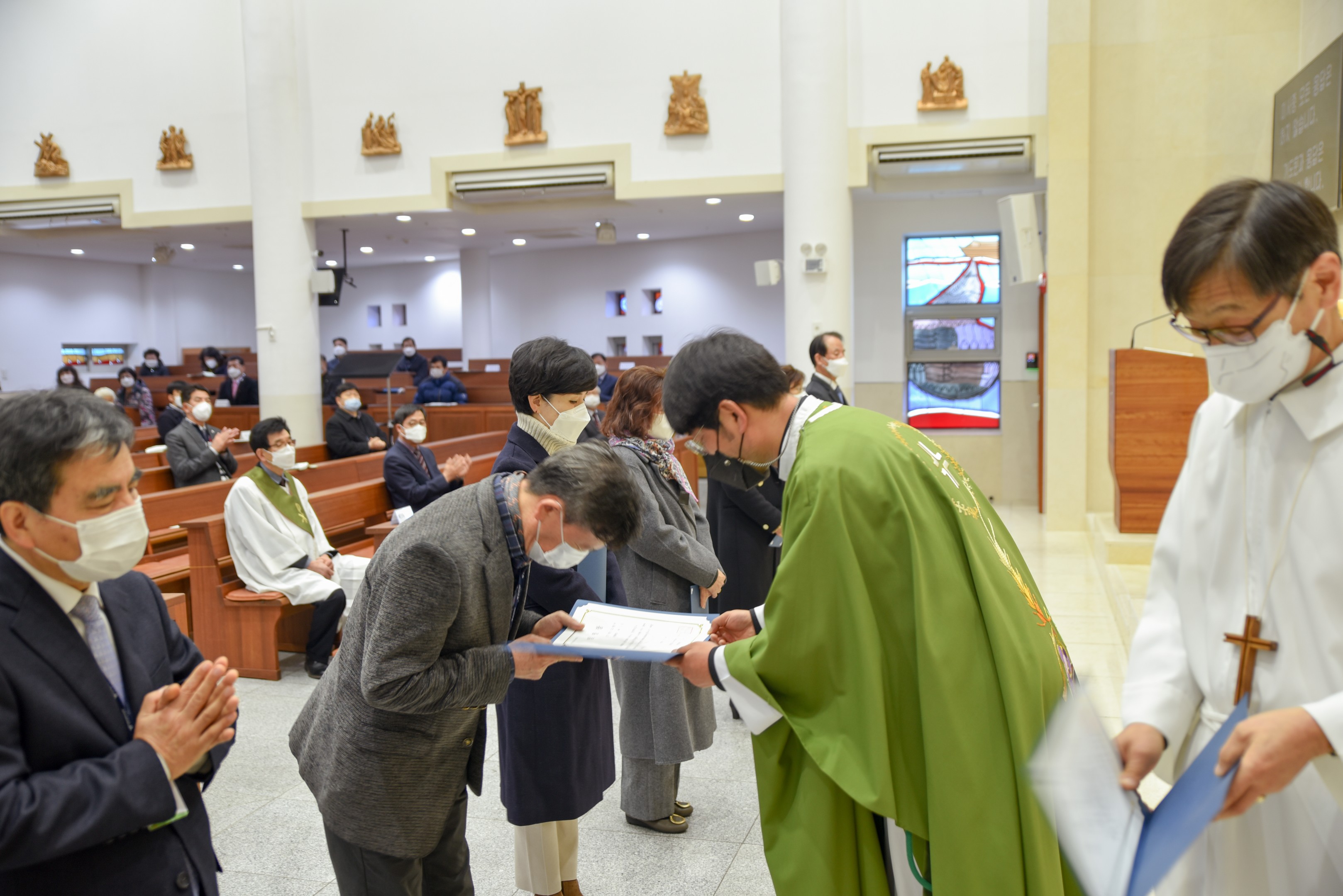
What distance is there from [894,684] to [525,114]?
10185 millimetres

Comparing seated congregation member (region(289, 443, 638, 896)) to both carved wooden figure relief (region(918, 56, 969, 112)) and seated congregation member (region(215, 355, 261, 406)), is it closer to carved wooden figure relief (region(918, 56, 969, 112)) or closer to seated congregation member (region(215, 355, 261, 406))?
carved wooden figure relief (region(918, 56, 969, 112))

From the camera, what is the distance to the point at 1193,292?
1.34 metres

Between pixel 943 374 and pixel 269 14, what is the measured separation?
8.49m

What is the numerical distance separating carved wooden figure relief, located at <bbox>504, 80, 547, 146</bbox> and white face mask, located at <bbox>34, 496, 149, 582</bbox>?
9.93 m

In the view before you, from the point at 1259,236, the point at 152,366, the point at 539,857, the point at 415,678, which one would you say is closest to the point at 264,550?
the point at 539,857

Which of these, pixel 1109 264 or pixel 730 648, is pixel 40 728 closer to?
pixel 730 648

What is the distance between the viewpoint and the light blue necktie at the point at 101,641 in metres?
1.44

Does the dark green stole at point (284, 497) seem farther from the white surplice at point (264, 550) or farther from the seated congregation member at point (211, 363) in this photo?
the seated congregation member at point (211, 363)

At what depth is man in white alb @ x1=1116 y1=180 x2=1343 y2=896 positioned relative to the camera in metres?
1.28

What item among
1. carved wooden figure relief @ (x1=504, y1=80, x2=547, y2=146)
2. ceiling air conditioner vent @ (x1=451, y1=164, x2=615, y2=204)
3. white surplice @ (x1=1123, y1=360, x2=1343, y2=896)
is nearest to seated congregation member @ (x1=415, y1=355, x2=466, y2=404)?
ceiling air conditioner vent @ (x1=451, y1=164, x2=615, y2=204)

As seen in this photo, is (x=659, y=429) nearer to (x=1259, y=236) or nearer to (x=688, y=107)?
(x=1259, y=236)

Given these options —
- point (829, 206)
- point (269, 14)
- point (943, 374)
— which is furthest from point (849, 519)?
point (269, 14)

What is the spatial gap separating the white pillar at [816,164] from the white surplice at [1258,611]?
26.0ft

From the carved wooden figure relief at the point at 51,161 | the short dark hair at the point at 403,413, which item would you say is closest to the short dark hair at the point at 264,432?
the short dark hair at the point at 403,413
